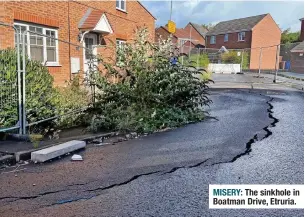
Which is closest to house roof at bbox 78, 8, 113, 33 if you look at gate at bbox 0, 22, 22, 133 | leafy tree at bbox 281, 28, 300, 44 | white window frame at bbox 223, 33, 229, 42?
gate at bbox 0, 22, 22, 133

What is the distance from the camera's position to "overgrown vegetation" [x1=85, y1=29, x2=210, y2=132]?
7359mm

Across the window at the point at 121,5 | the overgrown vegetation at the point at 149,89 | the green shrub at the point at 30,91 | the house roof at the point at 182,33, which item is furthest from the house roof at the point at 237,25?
the green shrub at the point at 30,91

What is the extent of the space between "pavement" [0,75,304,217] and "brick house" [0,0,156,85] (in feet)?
12.1

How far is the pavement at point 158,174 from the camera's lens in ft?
9.95

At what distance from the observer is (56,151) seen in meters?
4.76

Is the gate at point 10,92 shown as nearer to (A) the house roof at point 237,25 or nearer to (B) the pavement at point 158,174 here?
(B) the pavement at point 158,174

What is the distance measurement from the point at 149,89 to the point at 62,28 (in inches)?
224

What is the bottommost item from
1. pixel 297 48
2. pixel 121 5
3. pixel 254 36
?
pixel 121 5

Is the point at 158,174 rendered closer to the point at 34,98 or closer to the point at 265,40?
the point at 34,98

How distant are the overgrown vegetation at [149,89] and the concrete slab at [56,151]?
178cm

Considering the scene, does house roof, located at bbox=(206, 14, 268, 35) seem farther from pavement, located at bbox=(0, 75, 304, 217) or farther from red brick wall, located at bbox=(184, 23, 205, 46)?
pavement, located at bbox=(0, 75, 304, 217)

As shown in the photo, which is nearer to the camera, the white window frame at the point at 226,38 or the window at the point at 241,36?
the window at the point at 241,36

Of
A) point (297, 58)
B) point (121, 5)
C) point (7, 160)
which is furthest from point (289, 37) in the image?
point (7, 160)

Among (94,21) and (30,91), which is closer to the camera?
(30,91)
